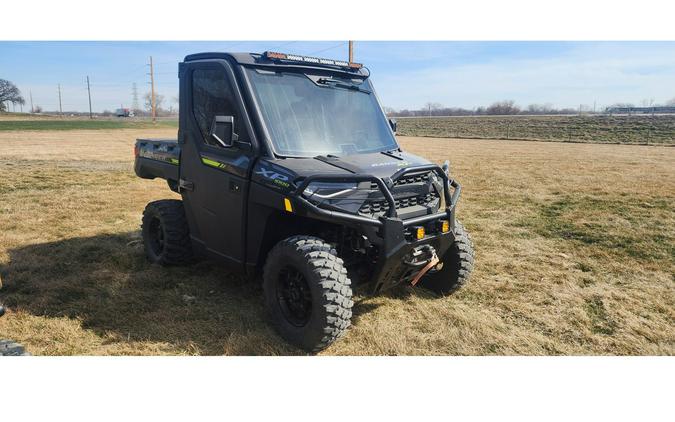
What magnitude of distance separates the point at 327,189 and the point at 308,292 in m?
0.84

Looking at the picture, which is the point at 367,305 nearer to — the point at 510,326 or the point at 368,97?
the point at 510,326

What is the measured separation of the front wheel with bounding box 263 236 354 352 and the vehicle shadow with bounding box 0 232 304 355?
203 mm

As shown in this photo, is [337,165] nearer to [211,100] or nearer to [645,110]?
[211,100]

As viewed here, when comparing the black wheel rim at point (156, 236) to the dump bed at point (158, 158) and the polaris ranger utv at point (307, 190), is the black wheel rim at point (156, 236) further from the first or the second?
the polaris ranger utv at point (307, 190)

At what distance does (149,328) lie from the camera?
420cm

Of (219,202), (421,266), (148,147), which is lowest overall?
(421,266)

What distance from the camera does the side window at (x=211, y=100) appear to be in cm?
427

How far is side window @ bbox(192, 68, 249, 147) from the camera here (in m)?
4.27

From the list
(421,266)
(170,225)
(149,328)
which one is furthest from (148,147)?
(421,266)

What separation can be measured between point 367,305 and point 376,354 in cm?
87

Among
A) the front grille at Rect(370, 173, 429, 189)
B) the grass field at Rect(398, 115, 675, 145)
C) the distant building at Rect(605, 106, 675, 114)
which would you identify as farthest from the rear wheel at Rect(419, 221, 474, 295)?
the distant building at Rect(605, 106, 675, 114)

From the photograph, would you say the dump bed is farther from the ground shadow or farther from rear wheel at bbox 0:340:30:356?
rear wheel at bbox 0:340:30:356

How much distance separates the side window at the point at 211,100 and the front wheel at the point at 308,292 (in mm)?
1117

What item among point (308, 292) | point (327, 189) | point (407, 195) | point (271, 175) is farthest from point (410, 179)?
point (308, 292)
